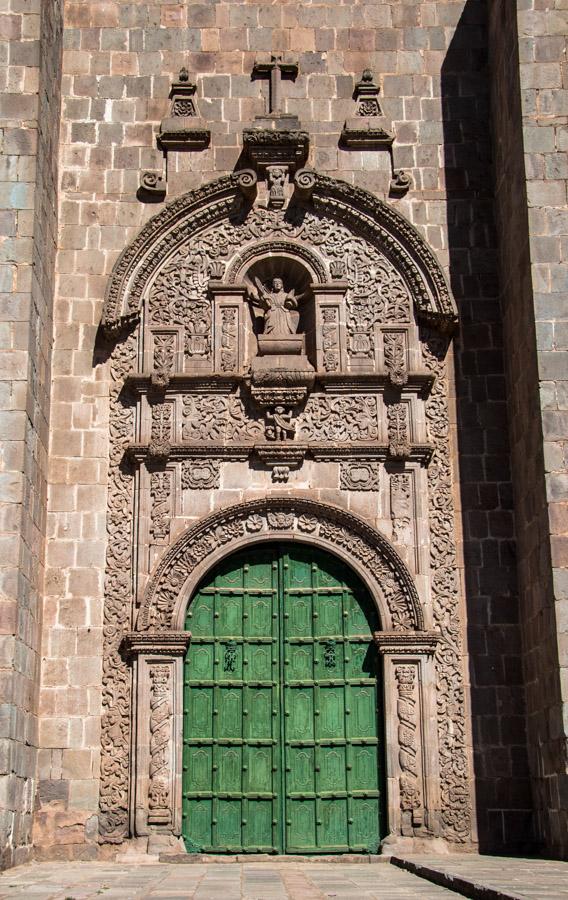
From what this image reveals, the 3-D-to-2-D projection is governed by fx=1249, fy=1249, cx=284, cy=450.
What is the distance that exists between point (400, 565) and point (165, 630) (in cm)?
234

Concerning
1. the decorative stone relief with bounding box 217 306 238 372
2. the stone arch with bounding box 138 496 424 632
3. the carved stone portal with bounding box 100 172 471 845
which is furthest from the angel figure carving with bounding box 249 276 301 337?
the stone arch with bounding box 138 496 424 632

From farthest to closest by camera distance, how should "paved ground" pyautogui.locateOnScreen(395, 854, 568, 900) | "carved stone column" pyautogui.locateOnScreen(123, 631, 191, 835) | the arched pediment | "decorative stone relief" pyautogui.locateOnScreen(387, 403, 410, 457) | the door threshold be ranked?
the arched pediment < "decorative stone relief" pyautogui.locateOnScreen(387, 403, 410, 457) < "carved stone column" pyautogui.locateOnScreen(123, 631, 191, 835) < the door threshold < "paved ground" pyautogui.locateOnScreen(395, 854, 568, 900)

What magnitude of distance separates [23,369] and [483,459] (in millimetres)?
4596

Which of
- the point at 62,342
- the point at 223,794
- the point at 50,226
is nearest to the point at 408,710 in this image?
the point at 223,794

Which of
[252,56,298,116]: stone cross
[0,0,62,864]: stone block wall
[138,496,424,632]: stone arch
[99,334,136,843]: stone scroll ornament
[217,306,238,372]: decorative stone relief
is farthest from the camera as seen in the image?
[252,56,298,116]: stone cross

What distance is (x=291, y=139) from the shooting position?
43.0 feet

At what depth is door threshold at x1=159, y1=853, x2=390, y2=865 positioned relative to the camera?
36.5ft

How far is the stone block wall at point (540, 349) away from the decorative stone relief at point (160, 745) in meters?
3.36

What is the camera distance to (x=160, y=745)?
11.5 metres

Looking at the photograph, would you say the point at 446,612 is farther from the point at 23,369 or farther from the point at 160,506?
the point at 23,369

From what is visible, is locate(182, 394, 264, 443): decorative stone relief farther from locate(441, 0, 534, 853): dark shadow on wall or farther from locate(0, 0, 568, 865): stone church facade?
locate(441, 0, 534, 853): dark shadow on wall

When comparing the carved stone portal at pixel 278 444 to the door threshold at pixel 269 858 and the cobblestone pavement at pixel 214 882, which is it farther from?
the cobblestone pavement at pixel 214 882

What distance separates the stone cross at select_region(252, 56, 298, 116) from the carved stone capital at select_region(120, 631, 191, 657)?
565 cm

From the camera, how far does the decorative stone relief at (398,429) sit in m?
12.3
